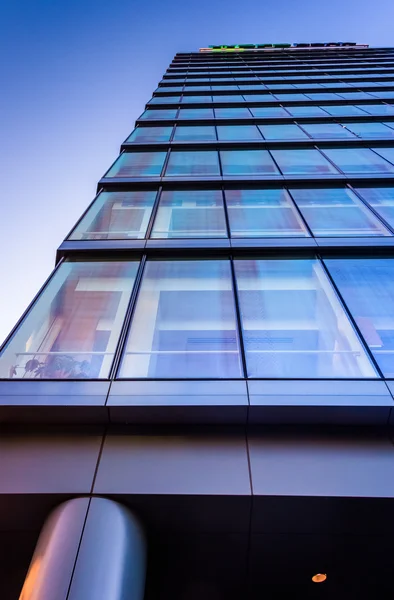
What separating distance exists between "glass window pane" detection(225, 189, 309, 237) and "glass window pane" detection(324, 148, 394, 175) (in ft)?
8.86

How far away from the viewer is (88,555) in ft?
12.5

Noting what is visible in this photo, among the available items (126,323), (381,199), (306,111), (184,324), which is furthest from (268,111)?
(126,323)

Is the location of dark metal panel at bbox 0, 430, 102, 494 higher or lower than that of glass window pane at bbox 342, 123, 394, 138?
lower

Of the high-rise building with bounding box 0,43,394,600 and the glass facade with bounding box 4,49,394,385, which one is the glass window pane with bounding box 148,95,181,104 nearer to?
the glass facade with bounding box 4,49,394,385

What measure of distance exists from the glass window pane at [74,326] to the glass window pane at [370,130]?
452 inches

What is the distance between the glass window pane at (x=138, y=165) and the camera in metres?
12.3

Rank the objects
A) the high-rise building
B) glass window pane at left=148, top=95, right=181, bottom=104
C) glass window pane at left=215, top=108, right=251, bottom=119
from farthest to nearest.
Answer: glass window pane at left=148, top=95, right=181, bottom=104 → glass window pane at left=215, top=108, right=251, bottom=119 → the high-rise building

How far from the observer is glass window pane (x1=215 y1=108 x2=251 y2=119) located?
1729 cm

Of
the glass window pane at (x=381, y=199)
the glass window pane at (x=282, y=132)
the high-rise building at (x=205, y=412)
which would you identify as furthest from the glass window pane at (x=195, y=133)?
the glass window pane at (x=381, y=199)

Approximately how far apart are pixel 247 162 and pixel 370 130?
19.5ft

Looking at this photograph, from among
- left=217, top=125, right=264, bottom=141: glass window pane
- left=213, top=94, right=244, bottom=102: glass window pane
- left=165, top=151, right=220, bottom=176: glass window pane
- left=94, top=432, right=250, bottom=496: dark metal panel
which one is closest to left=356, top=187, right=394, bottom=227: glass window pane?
left=165, top=151, right=220, bottom=176: glass window pane

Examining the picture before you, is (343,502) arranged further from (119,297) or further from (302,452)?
(119,297)

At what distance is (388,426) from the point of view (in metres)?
5.10

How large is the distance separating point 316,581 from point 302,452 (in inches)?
75.8
